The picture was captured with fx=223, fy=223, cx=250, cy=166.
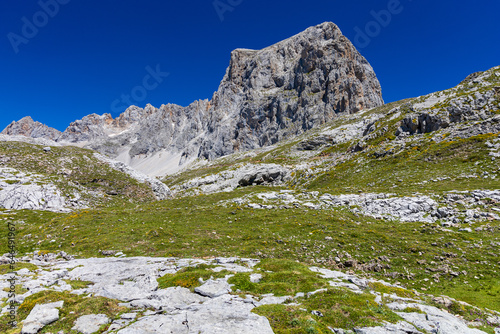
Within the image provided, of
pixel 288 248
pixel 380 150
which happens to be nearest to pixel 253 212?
pixel 288 248

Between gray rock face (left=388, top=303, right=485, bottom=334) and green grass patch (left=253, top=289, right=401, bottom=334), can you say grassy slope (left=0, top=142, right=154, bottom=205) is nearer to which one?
green grass patch (left=253, top=289, right=401, bottom=334)

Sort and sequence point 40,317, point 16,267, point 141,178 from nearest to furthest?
1. point 40,317
2. point 16,267
3. point 141,178

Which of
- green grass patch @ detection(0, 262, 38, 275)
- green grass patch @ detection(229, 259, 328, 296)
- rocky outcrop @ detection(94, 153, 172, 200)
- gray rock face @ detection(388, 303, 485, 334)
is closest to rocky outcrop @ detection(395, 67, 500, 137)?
gray rock face @ detection(388, 303, 485, 334)

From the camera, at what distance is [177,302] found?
1138 centimetres

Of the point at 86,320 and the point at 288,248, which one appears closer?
the point at 86,320

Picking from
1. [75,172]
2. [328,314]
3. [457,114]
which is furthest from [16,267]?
[457,114]

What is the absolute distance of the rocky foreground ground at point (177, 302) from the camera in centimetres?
882

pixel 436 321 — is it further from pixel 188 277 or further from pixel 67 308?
pixel 67 308

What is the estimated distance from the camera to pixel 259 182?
202 ft

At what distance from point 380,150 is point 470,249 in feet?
121

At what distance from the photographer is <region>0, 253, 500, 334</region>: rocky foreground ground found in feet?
28.9

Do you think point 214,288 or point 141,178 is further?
point 141,178

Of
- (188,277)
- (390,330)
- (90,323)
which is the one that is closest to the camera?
(390,330)

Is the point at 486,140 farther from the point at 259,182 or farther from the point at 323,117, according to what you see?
the point at 323,117
